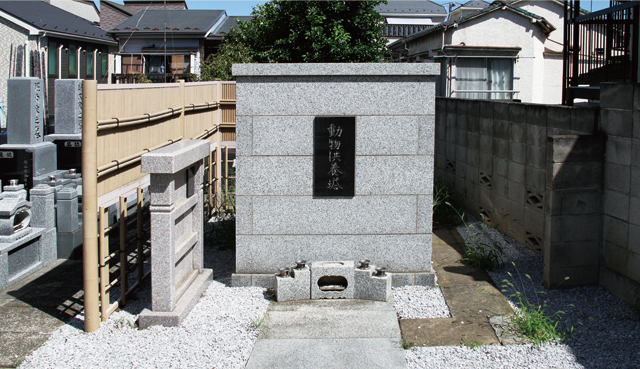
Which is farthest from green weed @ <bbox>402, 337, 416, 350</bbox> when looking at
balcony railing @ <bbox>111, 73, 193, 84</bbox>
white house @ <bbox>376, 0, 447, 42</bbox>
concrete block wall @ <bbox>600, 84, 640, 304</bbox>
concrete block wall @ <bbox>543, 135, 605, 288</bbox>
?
white house @ <bbox>376, 0, 447, 42</bbox>

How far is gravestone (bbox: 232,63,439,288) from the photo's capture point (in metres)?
7.16

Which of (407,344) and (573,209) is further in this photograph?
(573,209)

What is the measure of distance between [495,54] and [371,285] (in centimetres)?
1456

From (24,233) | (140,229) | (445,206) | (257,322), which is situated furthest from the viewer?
(445,206)

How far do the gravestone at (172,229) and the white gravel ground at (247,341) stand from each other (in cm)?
18

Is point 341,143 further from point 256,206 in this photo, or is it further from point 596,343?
point 596,343

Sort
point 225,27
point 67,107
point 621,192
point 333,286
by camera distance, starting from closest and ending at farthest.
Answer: point 621,192
point 333,286
point 67,107
point 225,27

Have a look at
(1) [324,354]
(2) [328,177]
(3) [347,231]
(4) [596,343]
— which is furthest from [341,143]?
(4) [596,343]

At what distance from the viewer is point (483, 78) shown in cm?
1933

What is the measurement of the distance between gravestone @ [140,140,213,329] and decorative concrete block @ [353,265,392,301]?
1.90 m

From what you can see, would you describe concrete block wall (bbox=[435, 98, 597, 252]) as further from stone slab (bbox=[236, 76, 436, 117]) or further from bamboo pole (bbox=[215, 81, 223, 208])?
bamboo pole (bbox=[215, 81, 223, 208])

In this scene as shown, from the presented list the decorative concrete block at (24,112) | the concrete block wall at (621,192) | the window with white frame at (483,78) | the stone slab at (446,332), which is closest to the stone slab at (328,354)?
the stone slab at (446,332)

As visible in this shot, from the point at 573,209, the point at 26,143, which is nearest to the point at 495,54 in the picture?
the point at 573,209

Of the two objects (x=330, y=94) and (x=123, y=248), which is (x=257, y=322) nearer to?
(x=123, y=248)
